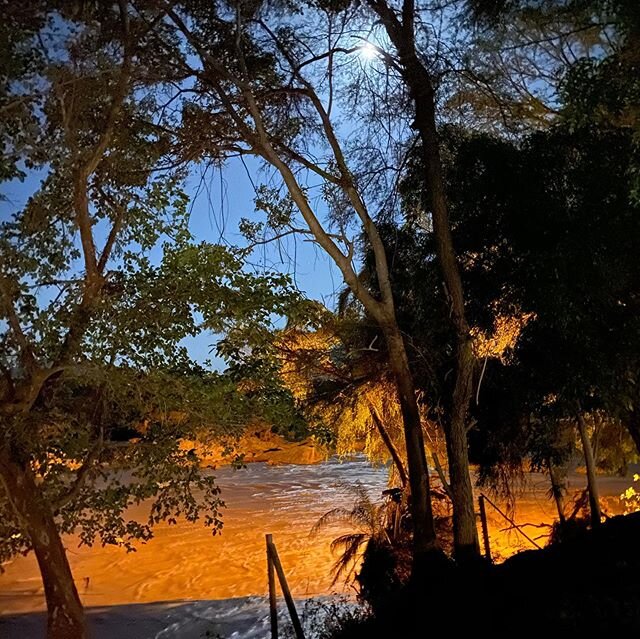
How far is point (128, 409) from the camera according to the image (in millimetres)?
6219

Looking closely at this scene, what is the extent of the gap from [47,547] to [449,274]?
5.53 m

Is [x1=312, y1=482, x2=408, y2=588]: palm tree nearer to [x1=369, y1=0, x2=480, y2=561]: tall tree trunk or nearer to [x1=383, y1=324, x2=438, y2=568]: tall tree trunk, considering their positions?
[x1=383, y1=324, x2=438, y2=568]: tall tree trunk

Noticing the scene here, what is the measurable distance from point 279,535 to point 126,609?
6820 millimetres

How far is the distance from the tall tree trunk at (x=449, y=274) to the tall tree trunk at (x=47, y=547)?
4426mm

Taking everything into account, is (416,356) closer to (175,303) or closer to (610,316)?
(610,316)

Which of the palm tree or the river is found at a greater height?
the palm tree

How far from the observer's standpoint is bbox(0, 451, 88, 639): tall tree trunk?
5891 millimetres

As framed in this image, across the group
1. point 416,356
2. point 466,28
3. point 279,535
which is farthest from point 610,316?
point 279,535

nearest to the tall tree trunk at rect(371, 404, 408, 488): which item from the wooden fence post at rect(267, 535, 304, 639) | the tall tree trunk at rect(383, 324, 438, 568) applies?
the tall tree trunk at rect(383, 324, 438, 568)

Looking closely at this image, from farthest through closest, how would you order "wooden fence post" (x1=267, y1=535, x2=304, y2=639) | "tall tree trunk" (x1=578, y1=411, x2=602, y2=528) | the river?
1. "tall tree trunk" (x1=578, y1=411, x2=602, y2=528)
2. the river
3. "wooden fence post" (x1=267, y1=535, x2=304, y2=639)

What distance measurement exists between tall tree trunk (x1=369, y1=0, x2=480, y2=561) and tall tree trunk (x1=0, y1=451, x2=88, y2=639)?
4426 millimetres

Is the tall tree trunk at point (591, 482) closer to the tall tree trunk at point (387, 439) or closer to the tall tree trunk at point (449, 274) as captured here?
the tall tree trunk at point (387, 439)

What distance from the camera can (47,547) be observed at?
6.09 meters

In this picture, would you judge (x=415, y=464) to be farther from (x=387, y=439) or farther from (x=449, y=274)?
(x=387, y=439)
